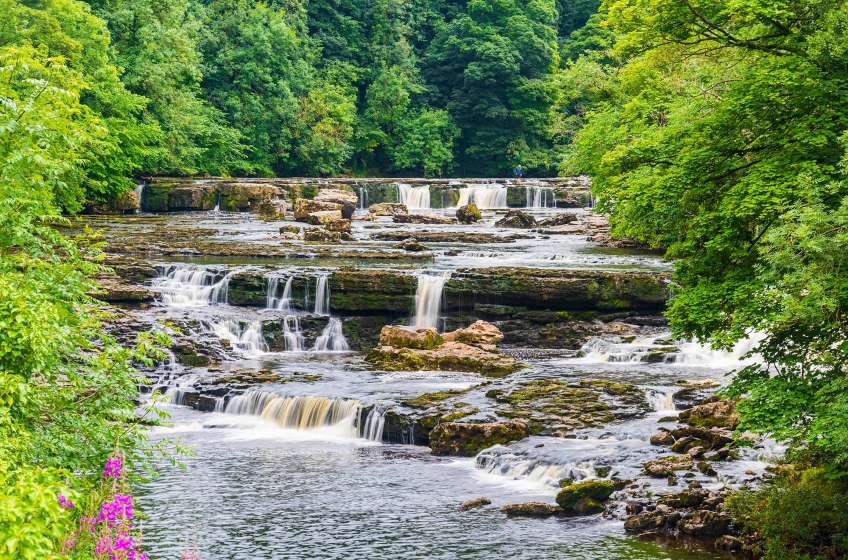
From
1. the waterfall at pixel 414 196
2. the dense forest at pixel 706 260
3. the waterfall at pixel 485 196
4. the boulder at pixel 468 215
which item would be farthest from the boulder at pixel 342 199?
the dense forest at pixel 706 260

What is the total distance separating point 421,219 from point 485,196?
34.5ft

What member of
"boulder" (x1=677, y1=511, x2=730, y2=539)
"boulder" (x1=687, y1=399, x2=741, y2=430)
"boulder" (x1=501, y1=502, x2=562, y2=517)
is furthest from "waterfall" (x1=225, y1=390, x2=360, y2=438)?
"boulder" (x1=677, y1=511, x2=730, y2=539)

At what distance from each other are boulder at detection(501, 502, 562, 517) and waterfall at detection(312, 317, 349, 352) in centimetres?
1441

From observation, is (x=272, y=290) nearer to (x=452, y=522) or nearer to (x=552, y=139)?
(x=452, y=522)

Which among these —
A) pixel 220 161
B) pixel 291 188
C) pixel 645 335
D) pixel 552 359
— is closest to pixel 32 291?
pixel 552 359

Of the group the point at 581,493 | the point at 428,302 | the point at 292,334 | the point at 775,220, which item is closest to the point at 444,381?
the point at 428,302

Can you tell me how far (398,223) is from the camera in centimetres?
4941

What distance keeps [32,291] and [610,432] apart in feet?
40.4

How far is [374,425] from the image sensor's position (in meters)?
20.0

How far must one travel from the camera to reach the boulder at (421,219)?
161 feet

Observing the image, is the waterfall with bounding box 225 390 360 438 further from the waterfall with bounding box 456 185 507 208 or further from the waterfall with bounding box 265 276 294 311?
the waterfall with bounding box 456 185 507 208

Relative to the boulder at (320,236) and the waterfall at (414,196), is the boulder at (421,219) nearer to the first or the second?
the waterfall at (414,196)

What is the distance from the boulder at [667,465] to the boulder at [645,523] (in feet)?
6.04

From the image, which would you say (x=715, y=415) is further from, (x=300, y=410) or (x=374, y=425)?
(x=300, y=410)
